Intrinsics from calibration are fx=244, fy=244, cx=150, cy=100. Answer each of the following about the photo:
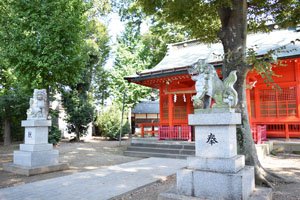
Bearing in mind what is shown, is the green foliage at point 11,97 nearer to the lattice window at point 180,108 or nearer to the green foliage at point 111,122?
the green foliage at point 111,122

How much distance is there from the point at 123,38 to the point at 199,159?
70.7ft

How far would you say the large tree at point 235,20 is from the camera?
252 inches

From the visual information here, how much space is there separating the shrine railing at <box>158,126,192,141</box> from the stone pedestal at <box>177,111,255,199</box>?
6.88 m

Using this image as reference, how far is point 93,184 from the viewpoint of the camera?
625 cm

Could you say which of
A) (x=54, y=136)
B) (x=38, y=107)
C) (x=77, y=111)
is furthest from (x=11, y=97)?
(x=38, y=107)

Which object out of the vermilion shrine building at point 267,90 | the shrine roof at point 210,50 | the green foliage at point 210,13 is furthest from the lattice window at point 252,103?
the green foliage at point 210,13

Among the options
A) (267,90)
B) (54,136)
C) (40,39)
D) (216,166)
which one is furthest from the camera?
(54,136)

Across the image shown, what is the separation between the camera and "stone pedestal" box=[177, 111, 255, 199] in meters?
4.18

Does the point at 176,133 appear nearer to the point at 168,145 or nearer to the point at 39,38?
the point at 168,145

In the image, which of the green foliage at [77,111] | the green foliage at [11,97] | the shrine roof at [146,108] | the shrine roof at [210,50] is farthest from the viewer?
the shrine roof at [146,108]

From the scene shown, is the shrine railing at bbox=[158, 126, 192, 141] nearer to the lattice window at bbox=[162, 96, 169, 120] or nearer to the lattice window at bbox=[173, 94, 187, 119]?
the lattice window at bbox=[162, 96, 169, 120]

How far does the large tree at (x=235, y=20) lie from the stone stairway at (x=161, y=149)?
4227 millimetres

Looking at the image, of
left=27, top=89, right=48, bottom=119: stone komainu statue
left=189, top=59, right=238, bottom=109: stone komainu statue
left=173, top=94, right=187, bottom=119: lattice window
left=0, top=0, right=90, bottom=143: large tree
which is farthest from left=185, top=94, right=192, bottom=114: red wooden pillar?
left=189, top=59, right=238, bottom=109: stone komainu statue

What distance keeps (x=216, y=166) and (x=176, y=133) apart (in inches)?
304
